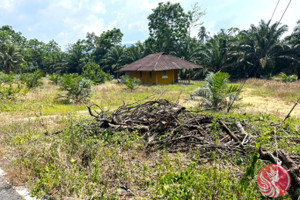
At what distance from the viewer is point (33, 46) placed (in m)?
55.1

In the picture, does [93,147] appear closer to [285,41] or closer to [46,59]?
[285,41]

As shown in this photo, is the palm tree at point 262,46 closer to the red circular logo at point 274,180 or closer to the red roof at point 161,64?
the red roof at point 161,64

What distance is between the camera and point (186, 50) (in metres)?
30.2

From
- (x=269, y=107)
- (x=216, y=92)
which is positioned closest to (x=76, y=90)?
(x=216, y=92)

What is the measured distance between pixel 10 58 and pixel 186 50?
1128 inches

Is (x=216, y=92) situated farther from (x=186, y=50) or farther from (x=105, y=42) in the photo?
(x=105, y=42)

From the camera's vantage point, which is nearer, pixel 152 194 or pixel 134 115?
pixel 152 194

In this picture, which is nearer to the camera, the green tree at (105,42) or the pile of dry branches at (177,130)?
the pile of dry branches at (177,130)

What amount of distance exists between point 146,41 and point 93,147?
32.6 m

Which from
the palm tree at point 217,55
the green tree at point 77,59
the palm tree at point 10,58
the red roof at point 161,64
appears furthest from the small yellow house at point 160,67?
the palm tree at point 10,58

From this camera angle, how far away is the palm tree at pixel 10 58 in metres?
33.8

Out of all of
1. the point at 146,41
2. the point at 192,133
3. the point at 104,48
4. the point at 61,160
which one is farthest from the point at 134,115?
the point at 104,48

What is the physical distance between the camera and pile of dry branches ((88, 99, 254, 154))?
4020 mm

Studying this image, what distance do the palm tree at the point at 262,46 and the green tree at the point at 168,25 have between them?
11385 mm
